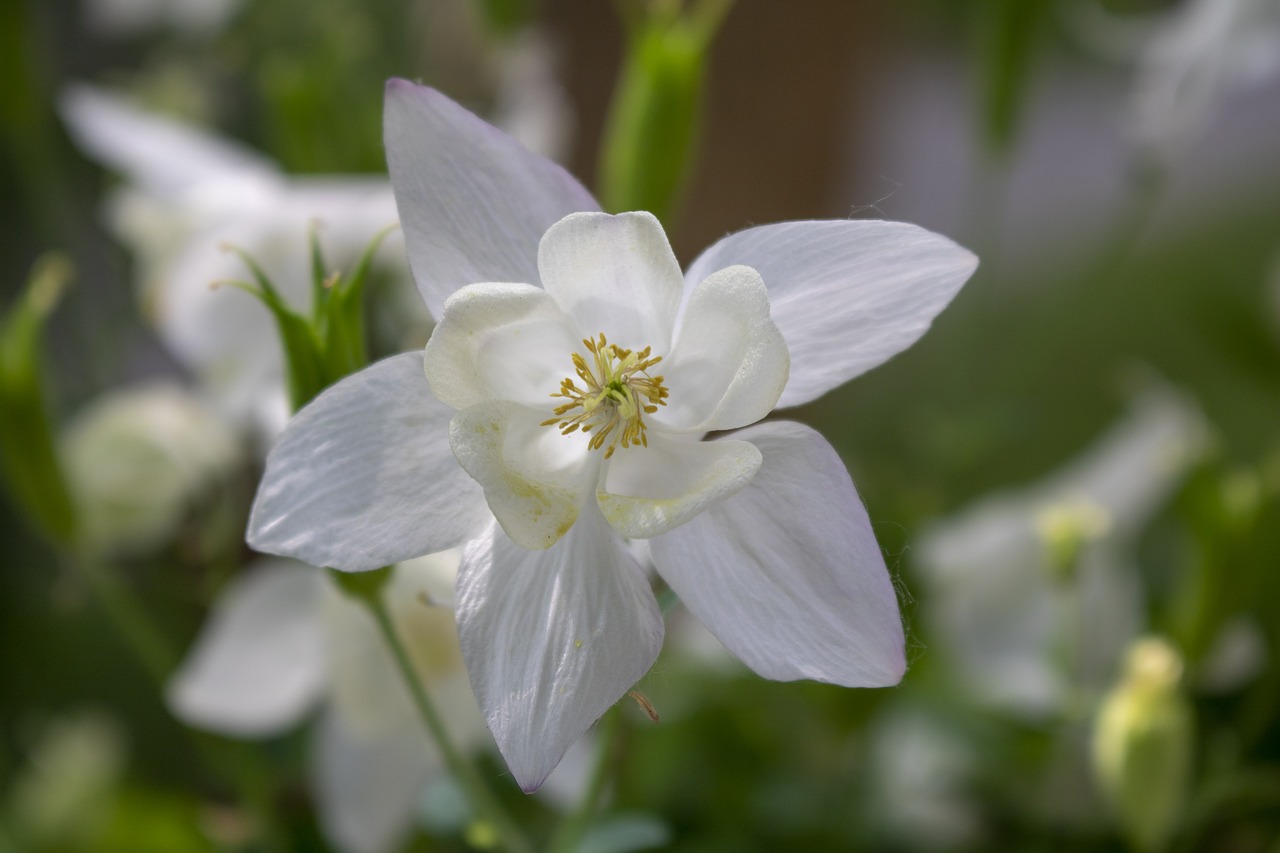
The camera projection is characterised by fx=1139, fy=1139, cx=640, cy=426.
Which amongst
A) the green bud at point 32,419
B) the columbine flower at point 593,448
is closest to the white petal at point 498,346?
the columbine flower at point 593,448

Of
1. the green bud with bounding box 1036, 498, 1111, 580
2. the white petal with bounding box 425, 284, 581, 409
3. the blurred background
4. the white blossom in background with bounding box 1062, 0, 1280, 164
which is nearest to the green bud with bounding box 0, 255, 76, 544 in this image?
the blurred background

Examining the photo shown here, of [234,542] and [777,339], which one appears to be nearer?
[777,339]

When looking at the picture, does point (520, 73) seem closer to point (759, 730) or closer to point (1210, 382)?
point (759, 730)

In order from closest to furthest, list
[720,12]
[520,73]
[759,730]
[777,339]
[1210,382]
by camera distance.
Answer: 1. [777,339]
2. [720,12]
3. [759,730]
4. [520,73]
5. [1210,382]

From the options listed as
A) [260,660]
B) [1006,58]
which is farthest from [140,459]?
[1006,58]

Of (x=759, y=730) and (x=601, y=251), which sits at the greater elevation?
(x=601, y=251)

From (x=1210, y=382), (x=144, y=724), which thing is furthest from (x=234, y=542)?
(x=1210, y=382)

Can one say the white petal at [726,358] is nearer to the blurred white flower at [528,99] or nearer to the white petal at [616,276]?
the white petal at [616,276]

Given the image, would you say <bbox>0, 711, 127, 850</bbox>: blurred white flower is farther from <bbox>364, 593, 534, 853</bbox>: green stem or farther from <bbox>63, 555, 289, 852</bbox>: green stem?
<bbox>364, 593, 534, 853</bbox>: green stem

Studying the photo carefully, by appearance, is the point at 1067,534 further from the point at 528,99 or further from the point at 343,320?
the point at 528,99
